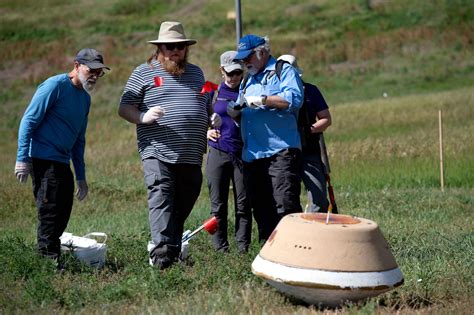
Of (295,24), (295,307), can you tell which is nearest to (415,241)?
(295,307)

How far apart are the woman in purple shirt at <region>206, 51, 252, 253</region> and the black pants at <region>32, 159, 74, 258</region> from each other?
5.82ft

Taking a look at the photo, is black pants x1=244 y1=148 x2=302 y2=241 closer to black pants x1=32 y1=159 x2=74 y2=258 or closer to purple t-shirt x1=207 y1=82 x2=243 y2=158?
purple t-shirt x1=207 y1=82 x2=243 y2=158

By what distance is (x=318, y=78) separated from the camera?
122 ft

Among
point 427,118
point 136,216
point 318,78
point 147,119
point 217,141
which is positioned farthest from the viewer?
point 318,78

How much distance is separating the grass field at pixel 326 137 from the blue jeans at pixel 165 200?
0.25 meters

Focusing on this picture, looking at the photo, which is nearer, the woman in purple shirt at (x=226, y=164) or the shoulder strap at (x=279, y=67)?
the shoulder strap at (x=279, y=67)

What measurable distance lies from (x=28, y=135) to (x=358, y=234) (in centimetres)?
308

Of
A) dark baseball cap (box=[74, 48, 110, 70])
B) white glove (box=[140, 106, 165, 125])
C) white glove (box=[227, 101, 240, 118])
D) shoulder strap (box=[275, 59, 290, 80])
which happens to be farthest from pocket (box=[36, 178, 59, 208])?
shoulder strap (box=[275, 59, 290, 80])

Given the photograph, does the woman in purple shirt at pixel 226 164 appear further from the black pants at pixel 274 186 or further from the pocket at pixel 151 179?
the pocket at pixel 151 179

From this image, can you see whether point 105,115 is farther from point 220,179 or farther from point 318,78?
point 220,179

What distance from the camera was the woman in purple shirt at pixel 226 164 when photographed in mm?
10062

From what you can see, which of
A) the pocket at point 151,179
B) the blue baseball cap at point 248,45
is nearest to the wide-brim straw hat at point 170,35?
the blue baseball cap at point 248,45

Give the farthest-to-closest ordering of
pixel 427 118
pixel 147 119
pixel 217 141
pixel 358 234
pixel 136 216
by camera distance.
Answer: pixel 427 118 < pixel 136 216 < pixel 217 141 < pixel 147 119 < pixel 358 234

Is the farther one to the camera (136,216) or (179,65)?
(136,216)
